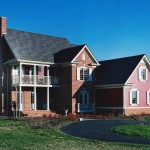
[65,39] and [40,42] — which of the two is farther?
[65,39]

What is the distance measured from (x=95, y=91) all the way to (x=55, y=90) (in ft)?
16.6

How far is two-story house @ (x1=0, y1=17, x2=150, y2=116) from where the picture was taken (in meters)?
41.6

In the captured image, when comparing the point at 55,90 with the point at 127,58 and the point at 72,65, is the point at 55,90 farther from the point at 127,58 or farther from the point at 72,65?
the point at 127,58

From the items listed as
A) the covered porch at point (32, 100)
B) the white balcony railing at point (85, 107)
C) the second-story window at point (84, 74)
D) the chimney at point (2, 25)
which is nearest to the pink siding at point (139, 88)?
the white balcony railing at point (85, 107)

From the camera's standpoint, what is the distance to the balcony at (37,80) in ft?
134

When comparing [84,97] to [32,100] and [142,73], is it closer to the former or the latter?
[32,100]

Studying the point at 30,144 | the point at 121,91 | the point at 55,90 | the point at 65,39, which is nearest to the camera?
the point at 30,144

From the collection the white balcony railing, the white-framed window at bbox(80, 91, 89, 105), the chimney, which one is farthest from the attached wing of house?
the chimney

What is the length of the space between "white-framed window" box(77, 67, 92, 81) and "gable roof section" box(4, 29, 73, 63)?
3.60 meters

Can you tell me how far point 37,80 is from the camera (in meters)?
42.0

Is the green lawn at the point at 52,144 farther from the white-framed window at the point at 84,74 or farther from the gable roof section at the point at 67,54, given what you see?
the gable roof section at the point at 67,54

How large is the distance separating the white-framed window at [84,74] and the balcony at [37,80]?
2838mm

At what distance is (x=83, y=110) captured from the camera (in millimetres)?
43438

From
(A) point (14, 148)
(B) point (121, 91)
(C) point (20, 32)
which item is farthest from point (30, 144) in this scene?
(C) point (20, 32)
